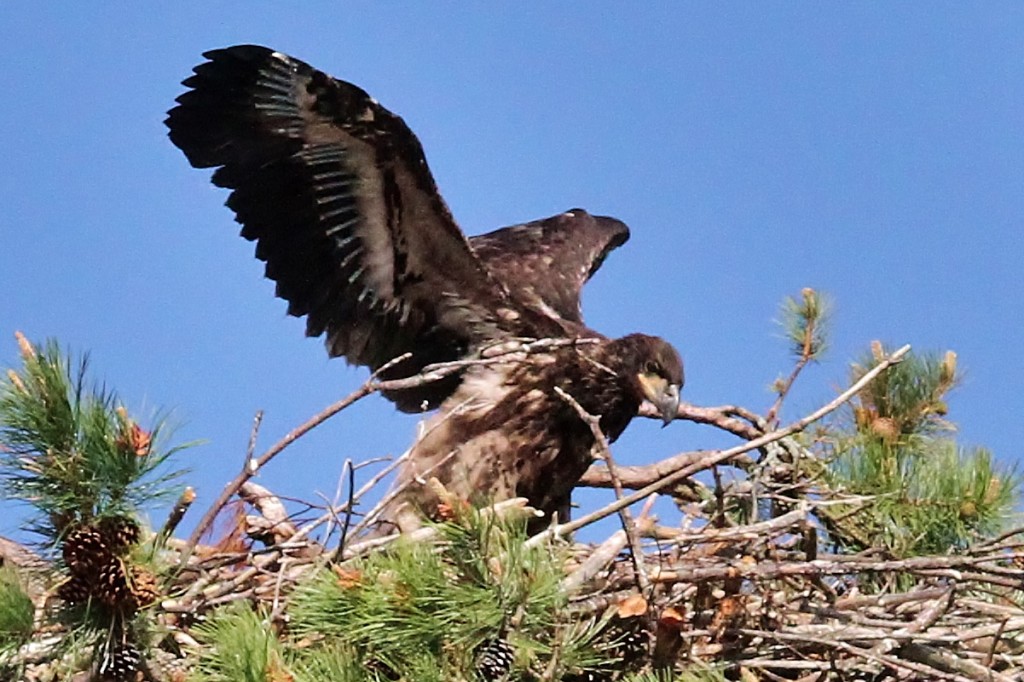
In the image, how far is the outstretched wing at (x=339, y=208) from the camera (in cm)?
477

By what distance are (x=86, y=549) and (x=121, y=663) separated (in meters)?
0.30

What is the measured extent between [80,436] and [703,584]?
56.4 inches

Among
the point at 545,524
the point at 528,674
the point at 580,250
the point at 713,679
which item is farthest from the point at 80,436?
the point at 580,250

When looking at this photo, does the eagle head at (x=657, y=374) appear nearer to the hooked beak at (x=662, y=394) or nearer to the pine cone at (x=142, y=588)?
the hooked beak at (x=662, y=394)

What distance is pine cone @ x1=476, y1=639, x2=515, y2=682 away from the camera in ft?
9.36

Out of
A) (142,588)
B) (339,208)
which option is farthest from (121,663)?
(339,208)

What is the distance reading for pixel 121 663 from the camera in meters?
3.27

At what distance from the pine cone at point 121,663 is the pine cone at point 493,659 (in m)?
0.87

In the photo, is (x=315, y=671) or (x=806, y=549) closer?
(x=315, y=671)

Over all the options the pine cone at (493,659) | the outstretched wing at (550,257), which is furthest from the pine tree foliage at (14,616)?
the outstretched wing at (550,257)

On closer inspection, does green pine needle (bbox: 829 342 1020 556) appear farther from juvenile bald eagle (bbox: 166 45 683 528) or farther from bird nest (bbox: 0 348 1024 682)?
juvenile bald eagle (bbox: 166 45 683 528)

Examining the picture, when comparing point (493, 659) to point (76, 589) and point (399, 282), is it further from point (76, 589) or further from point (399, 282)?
point (399, 282)

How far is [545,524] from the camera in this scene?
5.16m

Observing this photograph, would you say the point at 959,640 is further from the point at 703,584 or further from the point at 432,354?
the point at 432,354
